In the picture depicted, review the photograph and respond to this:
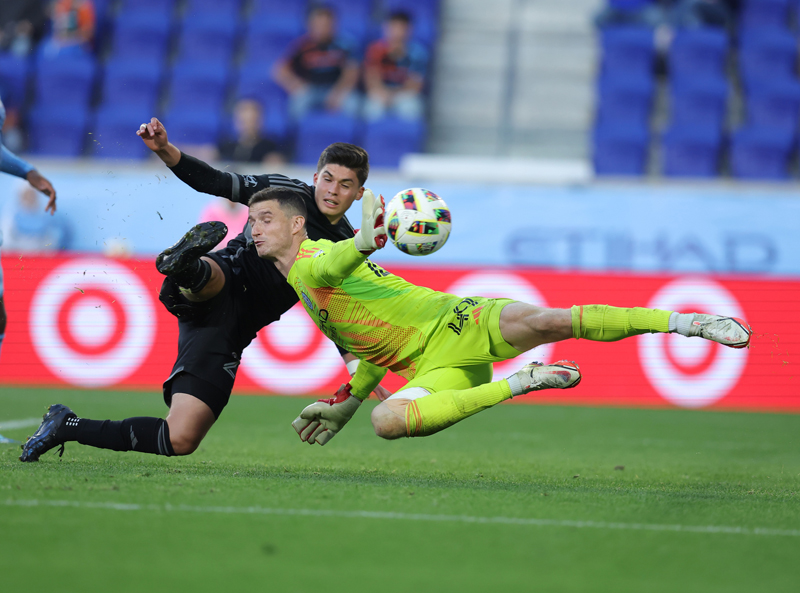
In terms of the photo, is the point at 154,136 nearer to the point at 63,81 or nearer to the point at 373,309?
the point at 373,309

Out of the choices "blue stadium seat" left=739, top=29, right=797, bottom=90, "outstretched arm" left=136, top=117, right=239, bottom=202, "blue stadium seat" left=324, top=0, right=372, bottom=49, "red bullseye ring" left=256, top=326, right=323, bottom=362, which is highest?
"blue stadium seat" left=324, top=0, right=372, bottom=49

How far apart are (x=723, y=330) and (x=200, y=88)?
38.9ft

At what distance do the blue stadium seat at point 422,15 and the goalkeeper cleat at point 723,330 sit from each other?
11.5 metres

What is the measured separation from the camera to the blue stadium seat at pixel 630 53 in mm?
14578

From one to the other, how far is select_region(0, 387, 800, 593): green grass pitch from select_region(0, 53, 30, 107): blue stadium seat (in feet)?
30.1

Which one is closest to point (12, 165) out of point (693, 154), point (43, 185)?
point (43, 185)

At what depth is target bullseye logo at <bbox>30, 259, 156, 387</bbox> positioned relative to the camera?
1018cm

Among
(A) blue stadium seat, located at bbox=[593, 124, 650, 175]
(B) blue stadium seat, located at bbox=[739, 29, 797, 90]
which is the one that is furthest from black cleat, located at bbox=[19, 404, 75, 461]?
(B) blue stadium seat, located at bbox=[739, 29, 797, 90]

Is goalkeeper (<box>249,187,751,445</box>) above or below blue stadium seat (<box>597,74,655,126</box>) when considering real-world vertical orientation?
below

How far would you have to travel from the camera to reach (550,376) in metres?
4.23

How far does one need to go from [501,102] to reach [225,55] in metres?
4.59

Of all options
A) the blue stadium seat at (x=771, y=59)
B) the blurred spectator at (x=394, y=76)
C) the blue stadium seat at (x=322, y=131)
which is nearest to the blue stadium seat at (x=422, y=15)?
the blurred spectator at (x=394, y=76)

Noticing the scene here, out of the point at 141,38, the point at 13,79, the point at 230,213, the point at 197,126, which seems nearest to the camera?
the point at 230,213

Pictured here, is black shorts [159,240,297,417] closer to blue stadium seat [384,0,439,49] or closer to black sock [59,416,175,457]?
black sock [59,416,175,457]
